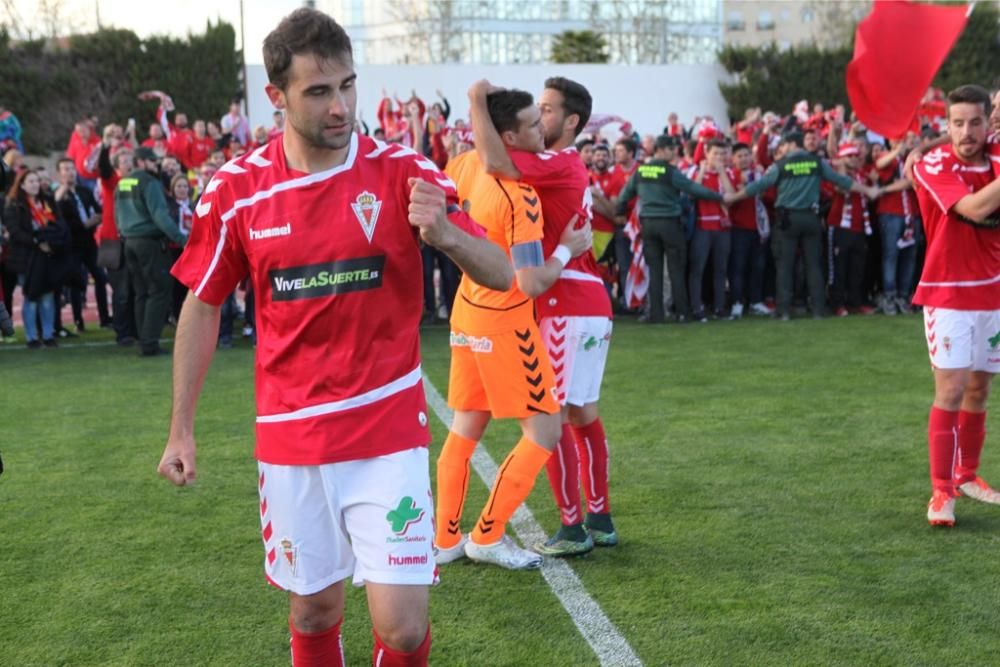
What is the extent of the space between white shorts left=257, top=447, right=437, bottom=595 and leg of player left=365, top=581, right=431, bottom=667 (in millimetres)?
31

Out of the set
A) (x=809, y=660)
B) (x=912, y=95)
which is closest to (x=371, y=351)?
(x=809, y=660)

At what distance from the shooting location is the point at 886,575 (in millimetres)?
4996

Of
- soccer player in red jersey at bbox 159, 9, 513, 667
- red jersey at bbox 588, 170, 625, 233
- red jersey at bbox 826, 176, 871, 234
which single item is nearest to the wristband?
soccer player in red jersey at bbox 159, 9, 513, 667

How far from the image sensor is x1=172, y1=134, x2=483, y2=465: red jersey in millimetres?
3027

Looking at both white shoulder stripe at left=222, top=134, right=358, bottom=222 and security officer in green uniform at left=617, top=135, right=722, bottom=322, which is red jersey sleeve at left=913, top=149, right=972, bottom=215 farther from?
security officer in green uniform at left=617, top=135, right=722, bottom=322

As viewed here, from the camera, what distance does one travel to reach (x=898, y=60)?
708 cm

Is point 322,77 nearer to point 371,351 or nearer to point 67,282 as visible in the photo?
point 371,351

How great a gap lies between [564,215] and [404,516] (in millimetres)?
2327

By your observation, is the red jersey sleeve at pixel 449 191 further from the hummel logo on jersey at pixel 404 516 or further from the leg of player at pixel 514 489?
the leg of player at pixel 514 489

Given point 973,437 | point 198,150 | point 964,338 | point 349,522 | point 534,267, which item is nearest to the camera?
point 349,522

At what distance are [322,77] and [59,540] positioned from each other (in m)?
3.82

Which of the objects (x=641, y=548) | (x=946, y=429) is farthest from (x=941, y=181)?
(x=641, y=548)

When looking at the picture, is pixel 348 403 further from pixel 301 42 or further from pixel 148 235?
pixel 148 235

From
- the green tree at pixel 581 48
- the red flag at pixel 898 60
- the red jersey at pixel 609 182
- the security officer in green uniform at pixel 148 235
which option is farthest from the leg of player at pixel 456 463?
the green tree at pixel 581 48
